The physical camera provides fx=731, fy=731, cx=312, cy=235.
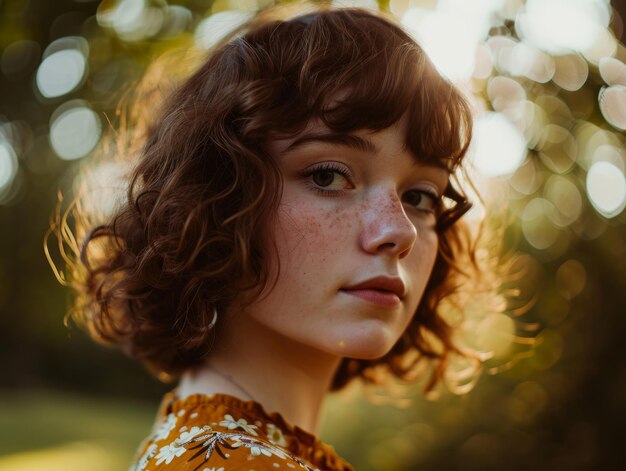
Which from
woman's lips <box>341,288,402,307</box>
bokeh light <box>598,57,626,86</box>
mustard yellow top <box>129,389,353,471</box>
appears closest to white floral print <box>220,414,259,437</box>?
mustard yellow top <box>129,389,353,471</box>

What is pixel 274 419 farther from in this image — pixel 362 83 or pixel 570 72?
pixel 570 72

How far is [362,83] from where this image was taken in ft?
4.92

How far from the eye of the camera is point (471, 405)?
3.59m

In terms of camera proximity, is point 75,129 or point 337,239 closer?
point 337,239

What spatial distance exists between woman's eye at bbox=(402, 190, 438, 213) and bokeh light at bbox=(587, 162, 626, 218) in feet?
4.78

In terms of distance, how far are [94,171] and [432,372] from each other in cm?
122

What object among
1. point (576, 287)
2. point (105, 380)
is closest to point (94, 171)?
point (576, 287)

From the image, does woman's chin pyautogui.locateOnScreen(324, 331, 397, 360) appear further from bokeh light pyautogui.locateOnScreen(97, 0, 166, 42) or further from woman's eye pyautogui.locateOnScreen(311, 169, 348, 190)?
bokeh light pyautogui.locateOnScreen(97, 0, 166, 42)

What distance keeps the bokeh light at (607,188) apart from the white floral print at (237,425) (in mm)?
1989

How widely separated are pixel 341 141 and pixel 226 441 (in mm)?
621

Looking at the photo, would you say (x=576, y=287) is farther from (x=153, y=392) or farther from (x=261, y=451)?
(x=153, y=392)

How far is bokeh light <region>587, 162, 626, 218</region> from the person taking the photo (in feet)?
9.41

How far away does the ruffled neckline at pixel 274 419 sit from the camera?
60.1 inches

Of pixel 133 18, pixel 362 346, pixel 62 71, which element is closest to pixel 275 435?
pixel 362 346
